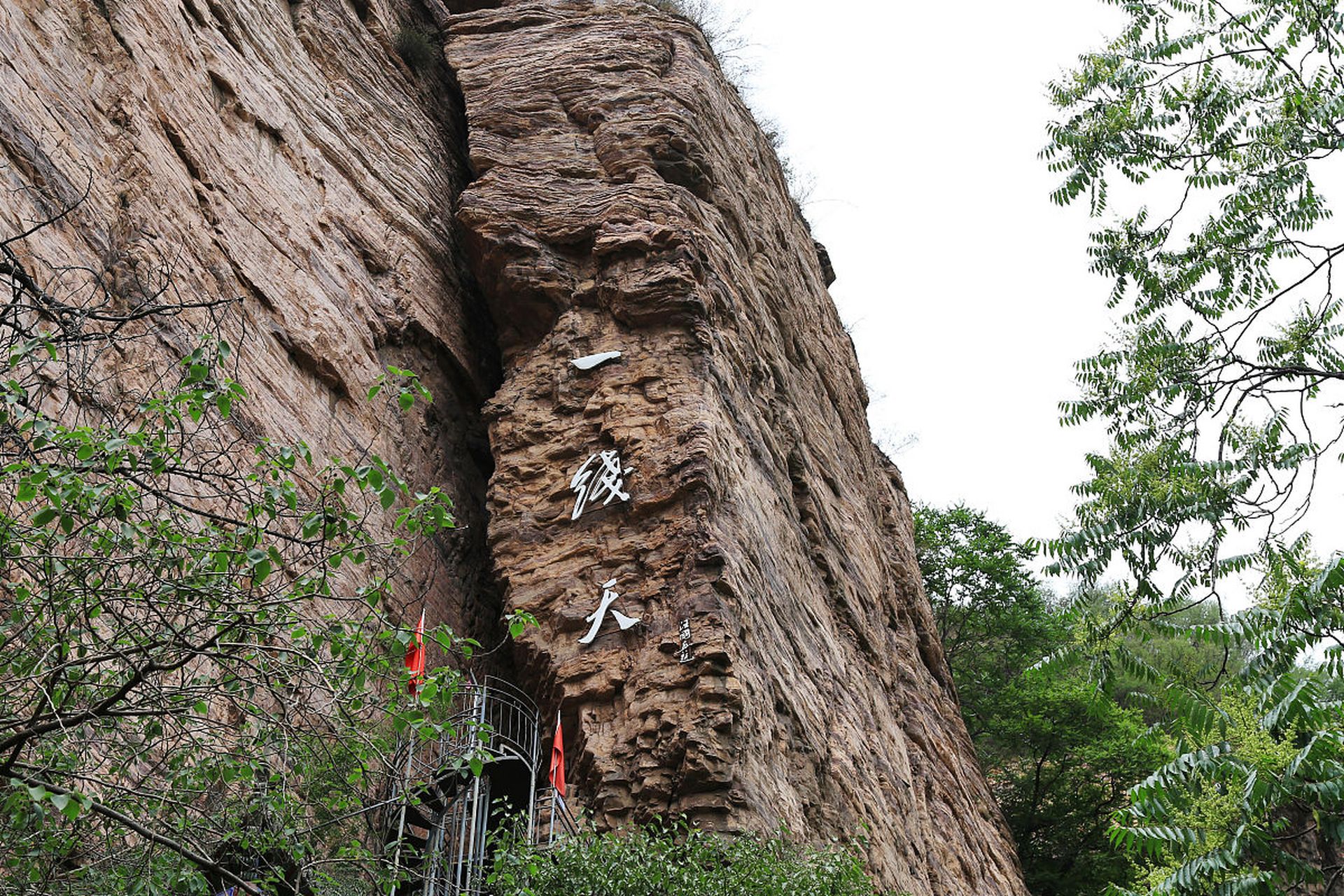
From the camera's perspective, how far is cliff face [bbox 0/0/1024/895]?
973cm

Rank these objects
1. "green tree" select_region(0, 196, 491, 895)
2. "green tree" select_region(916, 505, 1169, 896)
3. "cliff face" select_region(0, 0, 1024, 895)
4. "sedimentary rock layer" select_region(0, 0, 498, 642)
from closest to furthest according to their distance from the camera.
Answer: "green tree" select_region(0, 196, 491, 895)
"sedimentary rock layer" select_region(0, 0, 498, 642)
"cliff face" select_region(0, 0, 1024, 895)
"green tree" select_region(916, 505, 1169, 896)

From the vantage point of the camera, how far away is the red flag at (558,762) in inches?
372

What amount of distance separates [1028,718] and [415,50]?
606 inches

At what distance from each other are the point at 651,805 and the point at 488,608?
3699 mm

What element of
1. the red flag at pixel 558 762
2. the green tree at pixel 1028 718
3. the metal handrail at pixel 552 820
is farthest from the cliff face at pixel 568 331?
the green tree at pixel 1028 718

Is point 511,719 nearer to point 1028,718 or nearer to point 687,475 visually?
point 687,475

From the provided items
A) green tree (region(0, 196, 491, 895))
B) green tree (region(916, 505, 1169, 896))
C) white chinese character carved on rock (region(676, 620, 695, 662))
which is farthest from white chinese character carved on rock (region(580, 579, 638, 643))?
green tree (region(916, 505, 1169, 896))

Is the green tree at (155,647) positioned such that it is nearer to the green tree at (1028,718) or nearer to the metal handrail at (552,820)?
the metal handrail at (552,820)

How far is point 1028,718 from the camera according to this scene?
2081 centimetres

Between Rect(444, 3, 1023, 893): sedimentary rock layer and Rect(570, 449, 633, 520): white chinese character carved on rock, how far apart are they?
0.15 metres

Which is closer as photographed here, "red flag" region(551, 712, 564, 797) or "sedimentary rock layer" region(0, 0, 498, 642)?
"sedimentary rock layer" region(0, 0, 498, 642)

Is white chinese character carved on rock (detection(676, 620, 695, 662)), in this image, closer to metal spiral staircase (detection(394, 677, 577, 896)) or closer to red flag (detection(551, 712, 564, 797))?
red flag (detection(551, 712, 564, 797))

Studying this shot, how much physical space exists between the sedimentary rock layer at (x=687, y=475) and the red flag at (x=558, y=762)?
8.5 inches

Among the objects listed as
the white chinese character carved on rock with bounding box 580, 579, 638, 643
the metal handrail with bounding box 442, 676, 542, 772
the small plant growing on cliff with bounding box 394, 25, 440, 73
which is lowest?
the metal handrail with bounding box 442, 676, 542, 772
